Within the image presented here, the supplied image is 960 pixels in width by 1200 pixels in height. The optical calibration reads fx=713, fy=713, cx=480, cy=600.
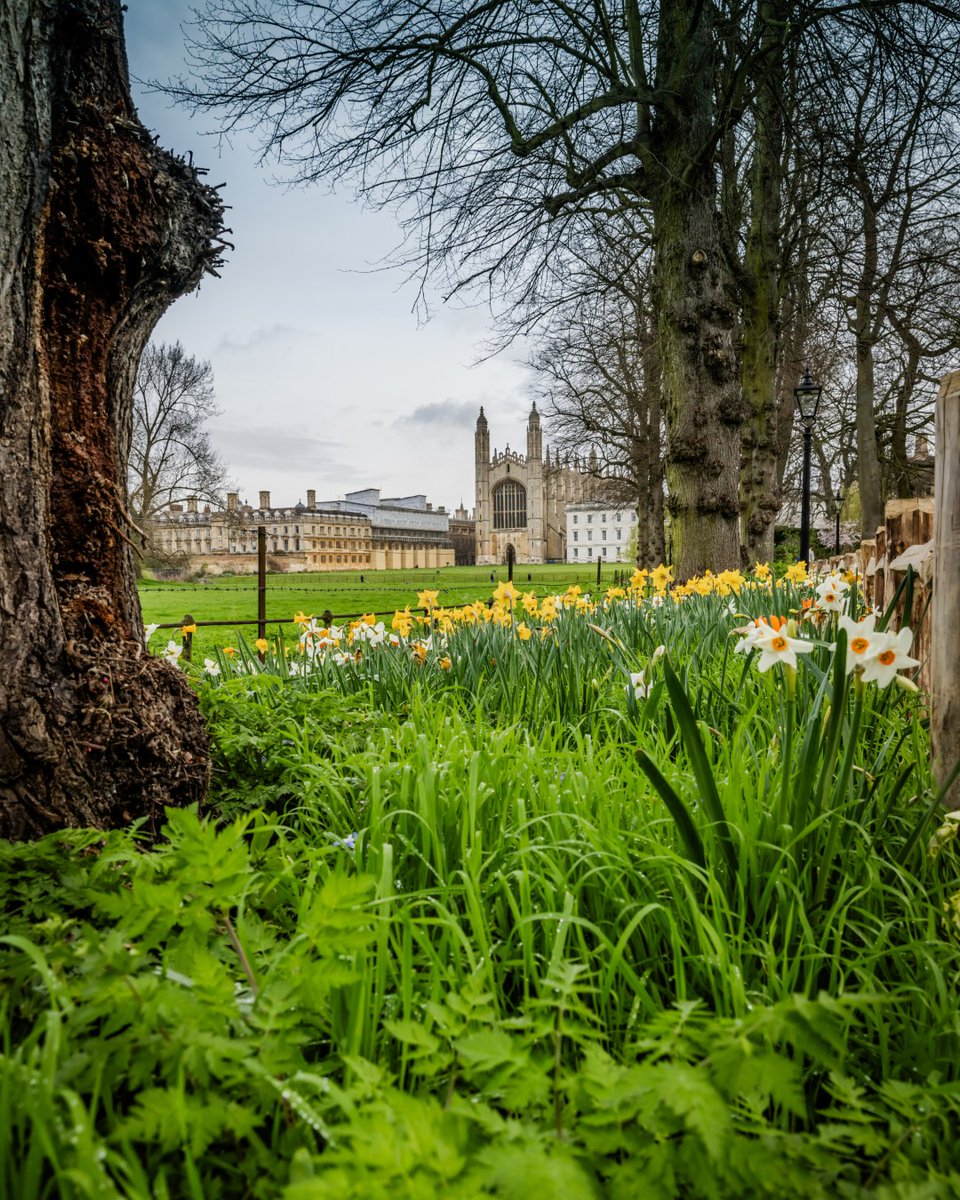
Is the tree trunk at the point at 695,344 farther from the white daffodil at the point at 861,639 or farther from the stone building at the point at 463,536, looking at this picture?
the stone building at the point at 463,536

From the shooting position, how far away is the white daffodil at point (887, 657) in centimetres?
150

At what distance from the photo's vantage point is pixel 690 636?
11.8 ft

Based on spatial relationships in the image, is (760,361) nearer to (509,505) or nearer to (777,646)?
(777,646)

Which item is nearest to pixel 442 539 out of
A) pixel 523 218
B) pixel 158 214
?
pixel 523 218

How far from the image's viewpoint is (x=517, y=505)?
99875 millimetres

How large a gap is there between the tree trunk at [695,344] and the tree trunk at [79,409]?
6857mm

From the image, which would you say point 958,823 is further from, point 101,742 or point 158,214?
point 158,214

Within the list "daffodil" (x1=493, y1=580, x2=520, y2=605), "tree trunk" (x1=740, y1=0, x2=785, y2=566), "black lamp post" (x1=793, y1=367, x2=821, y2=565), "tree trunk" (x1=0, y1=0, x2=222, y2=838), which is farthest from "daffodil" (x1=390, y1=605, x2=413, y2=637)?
"tree trunk" (x1=740, y1=0, x2=785, y2=566)

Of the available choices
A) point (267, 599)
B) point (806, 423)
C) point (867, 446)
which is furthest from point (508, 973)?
point (267, 599)

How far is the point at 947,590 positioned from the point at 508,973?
1363 millimetres

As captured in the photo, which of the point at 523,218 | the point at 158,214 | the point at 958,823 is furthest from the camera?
the point at 523,218

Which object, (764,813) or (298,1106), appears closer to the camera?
(298,1106)

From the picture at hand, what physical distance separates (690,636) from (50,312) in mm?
2932

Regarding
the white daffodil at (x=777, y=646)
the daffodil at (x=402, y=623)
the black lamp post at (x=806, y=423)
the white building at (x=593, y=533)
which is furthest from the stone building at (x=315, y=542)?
the white daffodil at (x=777, y=646)
